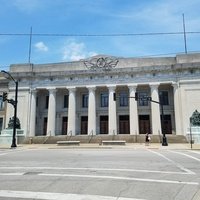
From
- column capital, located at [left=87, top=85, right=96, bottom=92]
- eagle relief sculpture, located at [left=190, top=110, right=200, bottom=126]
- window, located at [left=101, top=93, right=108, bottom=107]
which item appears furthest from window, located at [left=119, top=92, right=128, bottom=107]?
eagle relief sculpture, located at [left=190, top=110, right=200, bottom=126]

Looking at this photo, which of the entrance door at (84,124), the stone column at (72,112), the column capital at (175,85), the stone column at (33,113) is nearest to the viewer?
the column capital at (175,85)

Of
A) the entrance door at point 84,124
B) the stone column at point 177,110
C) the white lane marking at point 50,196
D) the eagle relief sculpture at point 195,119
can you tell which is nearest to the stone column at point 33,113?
the entrance door at point 84,124

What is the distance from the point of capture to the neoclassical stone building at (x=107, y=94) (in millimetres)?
43125

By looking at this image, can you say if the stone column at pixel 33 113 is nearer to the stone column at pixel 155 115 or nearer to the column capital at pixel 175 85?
the stone column at pixel 155 115

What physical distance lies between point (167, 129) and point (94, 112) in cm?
1324

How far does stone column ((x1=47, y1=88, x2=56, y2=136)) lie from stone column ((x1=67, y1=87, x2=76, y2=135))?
9.91 feet

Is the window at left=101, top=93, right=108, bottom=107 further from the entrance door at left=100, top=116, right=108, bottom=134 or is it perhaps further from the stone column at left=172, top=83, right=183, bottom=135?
the stone column at left=172, top=83, right=183, bottom=135

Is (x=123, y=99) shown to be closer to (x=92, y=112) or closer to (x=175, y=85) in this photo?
(x=92, y=112)

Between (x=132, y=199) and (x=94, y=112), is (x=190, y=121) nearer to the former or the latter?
(x=94, y=112)

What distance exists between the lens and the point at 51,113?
4688 centimetres

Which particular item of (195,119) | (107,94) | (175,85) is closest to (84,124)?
(107,94)

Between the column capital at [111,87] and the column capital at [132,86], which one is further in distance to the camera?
the column capital at [111,87]

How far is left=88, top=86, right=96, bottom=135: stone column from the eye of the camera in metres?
44.3

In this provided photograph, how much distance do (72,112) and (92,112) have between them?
3646mm
